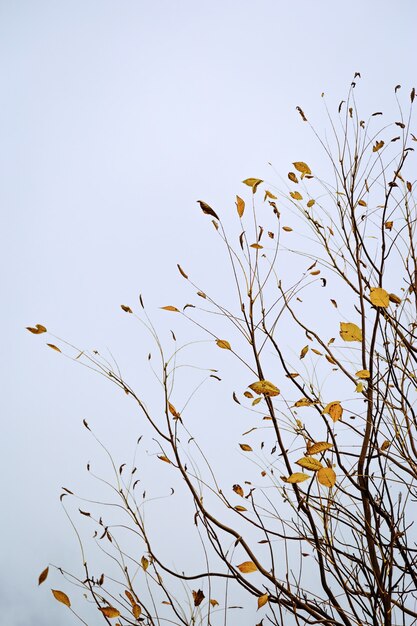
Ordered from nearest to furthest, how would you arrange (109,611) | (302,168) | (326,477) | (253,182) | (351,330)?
(326,477) → (351,330) → (109,611) → (253,182) → (302,168)

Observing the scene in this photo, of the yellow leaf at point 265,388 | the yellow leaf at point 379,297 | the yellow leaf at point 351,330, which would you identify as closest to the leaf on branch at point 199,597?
the yellow leaf at point 265,388

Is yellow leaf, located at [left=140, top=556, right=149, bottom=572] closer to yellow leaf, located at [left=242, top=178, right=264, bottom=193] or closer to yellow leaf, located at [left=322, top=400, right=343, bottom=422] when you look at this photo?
yellow leaf, located at [left=322, top=400, right=343, bottom=422]

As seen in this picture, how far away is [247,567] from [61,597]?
1.71 ft

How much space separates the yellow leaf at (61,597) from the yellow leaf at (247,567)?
0.47 metres

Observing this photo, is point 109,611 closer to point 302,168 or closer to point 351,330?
point 351,330

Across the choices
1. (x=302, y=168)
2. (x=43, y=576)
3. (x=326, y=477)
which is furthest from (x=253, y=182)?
(x=43, y=576)

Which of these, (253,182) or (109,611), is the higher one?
(253,182)

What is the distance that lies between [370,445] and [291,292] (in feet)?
1.57

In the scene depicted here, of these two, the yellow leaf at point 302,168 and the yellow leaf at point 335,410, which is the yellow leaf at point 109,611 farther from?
the yellow leaf at point 302,168

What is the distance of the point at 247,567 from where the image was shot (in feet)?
3.48

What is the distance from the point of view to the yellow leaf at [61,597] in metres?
1.24

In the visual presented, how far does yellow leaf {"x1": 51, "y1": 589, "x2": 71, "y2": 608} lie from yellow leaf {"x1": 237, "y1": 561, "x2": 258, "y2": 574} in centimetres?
47

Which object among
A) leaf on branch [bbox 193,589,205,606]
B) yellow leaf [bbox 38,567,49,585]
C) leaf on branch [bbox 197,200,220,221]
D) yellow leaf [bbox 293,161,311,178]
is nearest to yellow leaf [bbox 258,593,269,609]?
leaf on branch [bbox 193,589,205,606]

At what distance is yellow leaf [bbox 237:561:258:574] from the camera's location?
1060 millimetres
